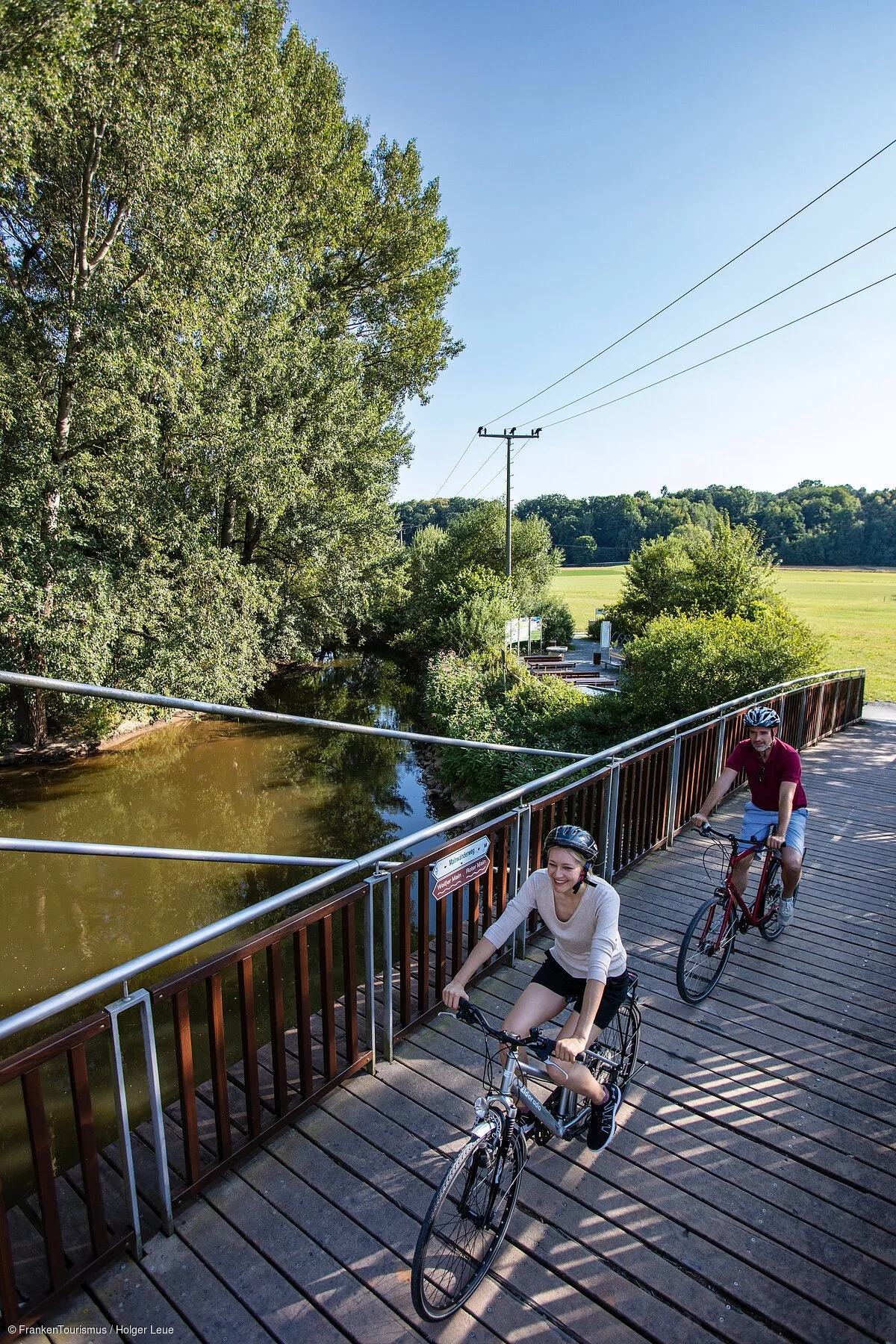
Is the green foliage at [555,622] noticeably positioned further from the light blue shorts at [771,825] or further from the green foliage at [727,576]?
the light blue shorts at [771,825]

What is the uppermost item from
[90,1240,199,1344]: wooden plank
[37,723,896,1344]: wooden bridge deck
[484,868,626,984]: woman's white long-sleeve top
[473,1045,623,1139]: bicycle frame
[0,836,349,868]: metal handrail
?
[0,836,349,868]: metal handrail

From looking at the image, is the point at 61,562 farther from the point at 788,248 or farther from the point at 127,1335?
the point at 788,248

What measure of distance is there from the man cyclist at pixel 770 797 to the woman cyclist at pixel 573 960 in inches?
73.3

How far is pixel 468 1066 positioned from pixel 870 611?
5543 cm

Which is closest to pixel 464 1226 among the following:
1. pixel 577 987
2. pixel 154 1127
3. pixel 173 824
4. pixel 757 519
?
pixel 577 987

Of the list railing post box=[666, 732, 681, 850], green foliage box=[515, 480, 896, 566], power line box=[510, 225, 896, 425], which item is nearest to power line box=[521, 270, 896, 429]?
power line box=[510, 225, 896, 425]

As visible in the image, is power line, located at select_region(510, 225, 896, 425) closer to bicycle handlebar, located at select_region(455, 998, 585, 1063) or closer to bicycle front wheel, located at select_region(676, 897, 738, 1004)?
bicycle front wheel, located at select_region(676, 897, 738, 1004)

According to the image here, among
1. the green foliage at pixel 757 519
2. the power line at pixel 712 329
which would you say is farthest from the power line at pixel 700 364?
the green foliage at pixel 757 519

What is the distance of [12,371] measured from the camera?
12492 millimetres

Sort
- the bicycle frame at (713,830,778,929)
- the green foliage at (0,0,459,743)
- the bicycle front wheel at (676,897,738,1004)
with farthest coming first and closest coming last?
the green foliage at (0,0,459,743) < the bicycle frame at (713,830,778,929) < the bicycle front wheel at (676,897,738,1004)

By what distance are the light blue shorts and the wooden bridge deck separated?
930 millimetres

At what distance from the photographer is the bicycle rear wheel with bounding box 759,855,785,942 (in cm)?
453

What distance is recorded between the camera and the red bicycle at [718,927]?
398cm

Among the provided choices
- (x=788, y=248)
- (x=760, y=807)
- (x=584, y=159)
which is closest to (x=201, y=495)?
(x=584, y=159)
